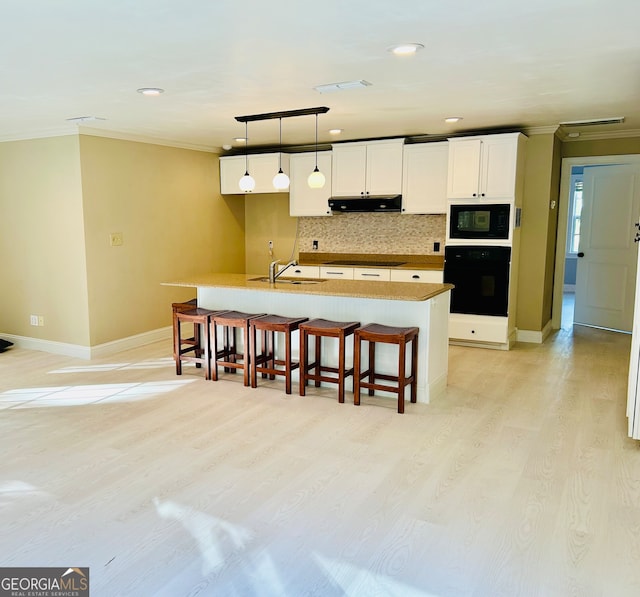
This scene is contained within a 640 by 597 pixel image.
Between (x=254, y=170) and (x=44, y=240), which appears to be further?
(x=254, y=170)

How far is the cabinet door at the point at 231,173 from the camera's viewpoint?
7023mm

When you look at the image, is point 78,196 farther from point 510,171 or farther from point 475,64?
point 510,171

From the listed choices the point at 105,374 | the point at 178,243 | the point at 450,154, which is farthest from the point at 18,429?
the point at 450,154

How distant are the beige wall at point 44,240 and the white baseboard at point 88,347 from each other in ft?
0.20

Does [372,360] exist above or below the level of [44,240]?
below

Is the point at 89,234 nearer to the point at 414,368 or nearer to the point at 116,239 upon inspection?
the point at 116,239

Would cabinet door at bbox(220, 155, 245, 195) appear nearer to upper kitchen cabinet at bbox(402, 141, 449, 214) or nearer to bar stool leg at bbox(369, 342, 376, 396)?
upper kitchen cabinet at bbox(402, 141, 449, 214)

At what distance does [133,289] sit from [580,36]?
4827 millimetres

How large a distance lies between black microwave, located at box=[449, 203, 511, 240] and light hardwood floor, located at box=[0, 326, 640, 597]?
171 centimetres

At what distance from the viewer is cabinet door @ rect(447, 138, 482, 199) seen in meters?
5.68

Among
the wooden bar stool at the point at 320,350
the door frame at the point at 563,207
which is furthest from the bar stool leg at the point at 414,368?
the door frame at the point at 563,207

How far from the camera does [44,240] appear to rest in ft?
18.6

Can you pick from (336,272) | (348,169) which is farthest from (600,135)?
(336,272)

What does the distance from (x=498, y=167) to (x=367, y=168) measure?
150 cm
